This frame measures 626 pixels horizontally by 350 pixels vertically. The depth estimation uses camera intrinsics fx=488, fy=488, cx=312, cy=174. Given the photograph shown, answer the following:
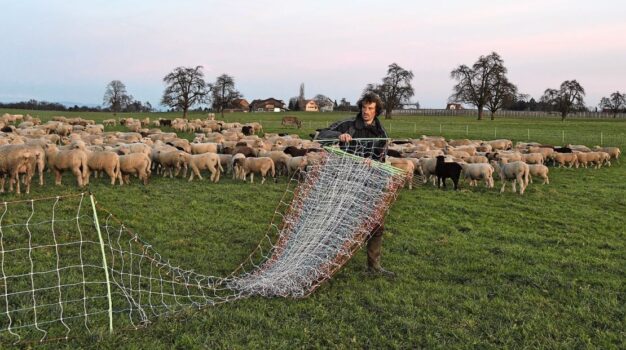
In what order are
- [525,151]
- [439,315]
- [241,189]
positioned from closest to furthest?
1. [439,315]
2. [241,189]
3. [525,151]

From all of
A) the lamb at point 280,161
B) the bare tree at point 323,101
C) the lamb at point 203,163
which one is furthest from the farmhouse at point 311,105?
the lamb at point 203,163

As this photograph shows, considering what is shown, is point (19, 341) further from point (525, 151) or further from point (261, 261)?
point (525, 151)

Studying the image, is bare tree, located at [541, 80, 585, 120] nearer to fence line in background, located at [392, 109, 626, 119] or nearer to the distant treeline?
fence line in background, located at [392, 109, 626, 119]

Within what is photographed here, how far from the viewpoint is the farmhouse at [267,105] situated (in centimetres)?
12738

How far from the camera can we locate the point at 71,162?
48.8ft

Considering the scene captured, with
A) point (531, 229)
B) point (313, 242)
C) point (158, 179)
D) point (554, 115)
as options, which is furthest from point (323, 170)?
point (554, 115)

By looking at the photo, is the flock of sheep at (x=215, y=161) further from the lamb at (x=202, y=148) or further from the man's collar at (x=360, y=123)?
the man's collar at (x=360, y=123)

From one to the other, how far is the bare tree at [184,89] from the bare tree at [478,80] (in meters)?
36.8

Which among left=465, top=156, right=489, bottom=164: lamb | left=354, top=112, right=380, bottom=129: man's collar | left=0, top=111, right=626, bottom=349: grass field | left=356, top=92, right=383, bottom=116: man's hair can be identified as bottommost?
left=0, top=111, right=626, bottom=349: grass field

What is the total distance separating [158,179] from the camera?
17.1 metres

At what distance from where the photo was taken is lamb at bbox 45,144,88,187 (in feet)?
48.7

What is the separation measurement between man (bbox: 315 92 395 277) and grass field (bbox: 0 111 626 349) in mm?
573

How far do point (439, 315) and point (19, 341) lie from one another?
474cm

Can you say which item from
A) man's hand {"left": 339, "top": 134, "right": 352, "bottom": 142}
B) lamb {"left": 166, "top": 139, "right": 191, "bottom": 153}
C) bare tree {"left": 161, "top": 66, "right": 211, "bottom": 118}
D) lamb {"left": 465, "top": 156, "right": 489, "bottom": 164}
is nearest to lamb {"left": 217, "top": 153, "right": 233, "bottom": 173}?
lamb {"left": 166, "top": 139, "right": 191, "bottom": 153}
